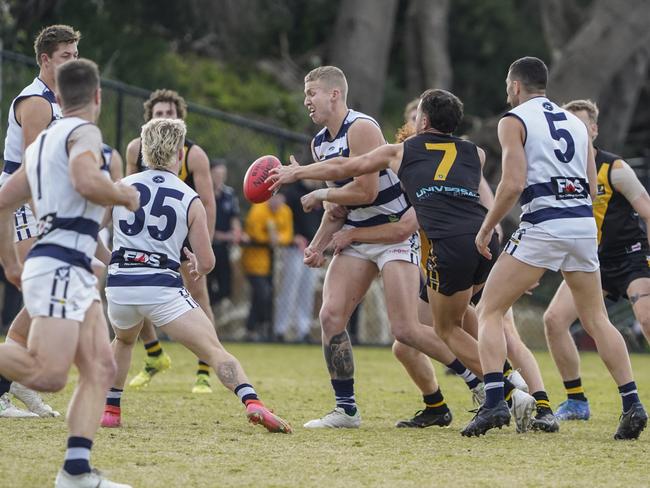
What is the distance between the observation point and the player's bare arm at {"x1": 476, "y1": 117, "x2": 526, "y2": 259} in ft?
22.6

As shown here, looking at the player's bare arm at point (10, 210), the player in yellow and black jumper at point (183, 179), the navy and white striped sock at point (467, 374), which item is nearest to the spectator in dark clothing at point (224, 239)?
the player in yellow and black jumper at point (183, 179)

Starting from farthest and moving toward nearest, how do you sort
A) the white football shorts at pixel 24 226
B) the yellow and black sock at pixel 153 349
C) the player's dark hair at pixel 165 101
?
Answer: 1. the yellow and black sock at pixel 153 349
2. the player's dark hair at pixel 165 101
3. the white football shorts at pixel 24 226

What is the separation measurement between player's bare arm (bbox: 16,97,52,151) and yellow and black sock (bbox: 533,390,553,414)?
3628 millimetres

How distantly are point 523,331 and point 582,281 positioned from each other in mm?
10512

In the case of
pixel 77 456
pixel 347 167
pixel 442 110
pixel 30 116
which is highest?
pixel 442 110

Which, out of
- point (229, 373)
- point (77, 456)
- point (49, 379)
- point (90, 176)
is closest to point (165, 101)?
point (229, 373)

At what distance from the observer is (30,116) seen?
7344mm

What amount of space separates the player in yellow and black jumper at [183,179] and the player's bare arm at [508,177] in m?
2.60

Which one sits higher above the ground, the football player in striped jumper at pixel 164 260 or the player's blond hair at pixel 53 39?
the player's blond hair at pixel 53 39

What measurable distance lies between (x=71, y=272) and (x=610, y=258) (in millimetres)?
4678

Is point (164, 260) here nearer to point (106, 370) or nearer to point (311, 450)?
point (311, 450)

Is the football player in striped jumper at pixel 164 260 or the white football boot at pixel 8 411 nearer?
the football player in striped jumper at pixel 164 260

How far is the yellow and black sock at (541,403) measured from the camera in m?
7.77

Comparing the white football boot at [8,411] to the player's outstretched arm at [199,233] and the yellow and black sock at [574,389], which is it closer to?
the player's outstretched arm at [199,233]
